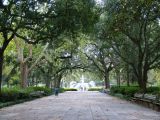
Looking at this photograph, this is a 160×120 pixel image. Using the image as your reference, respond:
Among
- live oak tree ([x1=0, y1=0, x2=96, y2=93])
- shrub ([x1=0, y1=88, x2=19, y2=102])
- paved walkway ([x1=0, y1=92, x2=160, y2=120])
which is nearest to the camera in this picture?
paved walkway ([x1=0, y1=92, x2=160, y2=120])

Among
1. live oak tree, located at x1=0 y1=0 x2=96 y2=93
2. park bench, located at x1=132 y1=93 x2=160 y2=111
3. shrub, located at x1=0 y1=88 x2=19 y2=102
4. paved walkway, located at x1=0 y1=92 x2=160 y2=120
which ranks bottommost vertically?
paved walkway, located at x1=0 y1=92 x2=160 y2=120

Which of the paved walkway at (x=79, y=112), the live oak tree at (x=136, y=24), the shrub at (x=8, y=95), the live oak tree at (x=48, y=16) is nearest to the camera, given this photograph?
the paved walkway at (x=79, y=112)

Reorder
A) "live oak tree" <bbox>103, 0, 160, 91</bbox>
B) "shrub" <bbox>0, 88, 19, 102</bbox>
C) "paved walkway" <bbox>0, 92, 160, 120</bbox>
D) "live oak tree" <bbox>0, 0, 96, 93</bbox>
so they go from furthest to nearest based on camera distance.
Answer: "shrub" <bbox>0, 88, 19, 102</bbox>, "live oak tree" <bbox>103, 0, 160, 91</bbox>, "live oak tree" <bbox>0, 0, 96, 93</bbox>, "paved walkway" <bbox>0, 92, 160, 120</bbox>

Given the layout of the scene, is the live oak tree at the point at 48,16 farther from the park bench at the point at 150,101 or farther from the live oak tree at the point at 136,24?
the park bench at the point at 150,101

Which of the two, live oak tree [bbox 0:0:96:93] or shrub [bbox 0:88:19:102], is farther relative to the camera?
shrub [bbox 0:88:19:102]

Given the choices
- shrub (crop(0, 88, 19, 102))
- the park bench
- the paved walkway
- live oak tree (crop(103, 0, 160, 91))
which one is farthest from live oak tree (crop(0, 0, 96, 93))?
shrub (crop(0, 88, 19, 102))

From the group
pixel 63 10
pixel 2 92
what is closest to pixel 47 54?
pixel 2 92

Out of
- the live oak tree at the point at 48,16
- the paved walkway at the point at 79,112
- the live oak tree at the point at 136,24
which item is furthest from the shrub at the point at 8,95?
the live oak tree at the point at 136,24

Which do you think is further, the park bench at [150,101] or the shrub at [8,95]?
the shrub at [8,95]

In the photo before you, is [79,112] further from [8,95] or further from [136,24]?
[136,24]

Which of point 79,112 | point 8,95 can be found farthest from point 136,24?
point 79,112

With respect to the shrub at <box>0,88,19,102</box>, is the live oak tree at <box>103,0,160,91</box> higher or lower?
higher

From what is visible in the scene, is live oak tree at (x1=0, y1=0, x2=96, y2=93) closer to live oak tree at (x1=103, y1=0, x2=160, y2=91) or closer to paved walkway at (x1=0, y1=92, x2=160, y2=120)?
live oak tree at (x1=103, y1=0, x2=160, y2=91)

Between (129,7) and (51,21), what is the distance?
15.3ft
